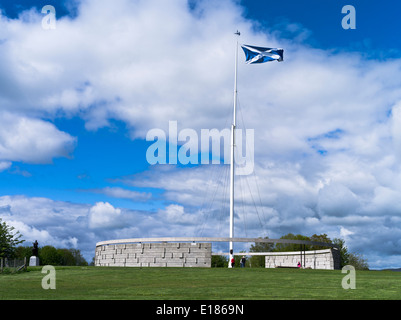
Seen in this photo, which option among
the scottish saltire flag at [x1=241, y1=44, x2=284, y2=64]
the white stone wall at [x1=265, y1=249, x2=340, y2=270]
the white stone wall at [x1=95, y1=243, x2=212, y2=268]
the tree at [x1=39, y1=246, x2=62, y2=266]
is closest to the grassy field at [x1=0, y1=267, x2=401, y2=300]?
the white stone wall at [x1=95, y1=243, x2=212, y2=268]

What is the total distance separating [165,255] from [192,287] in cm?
1353

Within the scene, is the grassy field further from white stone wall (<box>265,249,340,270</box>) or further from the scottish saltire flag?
the scottish saltire flag

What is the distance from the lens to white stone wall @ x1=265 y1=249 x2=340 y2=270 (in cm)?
3728

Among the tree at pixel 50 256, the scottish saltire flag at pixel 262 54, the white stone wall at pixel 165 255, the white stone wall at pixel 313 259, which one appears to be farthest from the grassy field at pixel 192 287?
the tree at pixel 50 256

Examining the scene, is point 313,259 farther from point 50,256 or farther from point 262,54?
point 50,256

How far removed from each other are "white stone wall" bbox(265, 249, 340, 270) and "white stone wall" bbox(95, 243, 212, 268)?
9102 millimetres

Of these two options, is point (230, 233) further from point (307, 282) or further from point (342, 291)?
point (342, 291)

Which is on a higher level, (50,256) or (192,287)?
(192,287)

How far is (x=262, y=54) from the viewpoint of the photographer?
40.4 metres

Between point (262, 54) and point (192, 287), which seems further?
point (262, 54)

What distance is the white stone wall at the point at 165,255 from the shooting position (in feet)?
106

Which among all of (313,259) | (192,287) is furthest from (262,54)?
(192,287)
